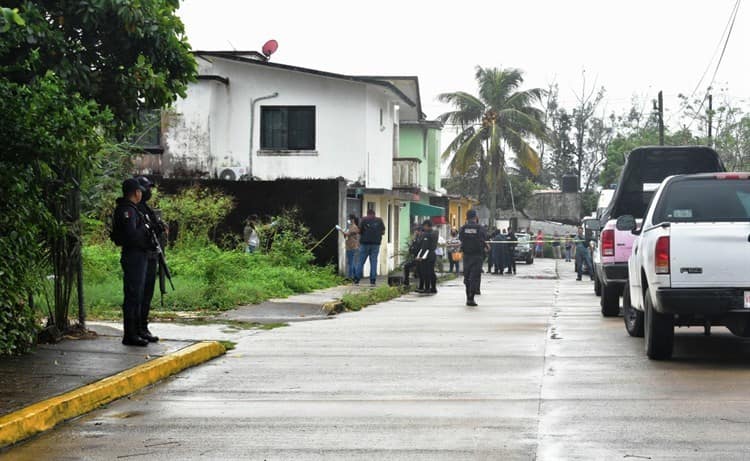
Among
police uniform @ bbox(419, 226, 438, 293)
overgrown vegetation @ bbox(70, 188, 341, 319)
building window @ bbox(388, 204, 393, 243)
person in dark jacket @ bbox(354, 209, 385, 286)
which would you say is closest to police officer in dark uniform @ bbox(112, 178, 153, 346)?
overgrown vegetation @ bbox(70, 188, 341, 319)

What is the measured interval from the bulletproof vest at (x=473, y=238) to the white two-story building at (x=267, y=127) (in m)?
12.2

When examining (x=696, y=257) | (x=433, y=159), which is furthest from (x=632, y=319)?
(x=433, y=159)

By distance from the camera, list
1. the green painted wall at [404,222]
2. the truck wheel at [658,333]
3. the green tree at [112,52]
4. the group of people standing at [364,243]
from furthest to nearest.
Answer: the green painted wall at [404,222] < the group of people standing at [364,243] < the truck wheel at [658,333] < the green tree at [112,52]

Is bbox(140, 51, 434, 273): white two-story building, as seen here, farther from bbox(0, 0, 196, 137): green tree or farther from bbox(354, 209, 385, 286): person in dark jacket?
bbox(0, 0, 196, 137): green tree

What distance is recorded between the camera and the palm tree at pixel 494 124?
5644 centimetres

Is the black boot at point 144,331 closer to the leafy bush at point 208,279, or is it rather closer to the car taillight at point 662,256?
the leafy bush at point 208,279

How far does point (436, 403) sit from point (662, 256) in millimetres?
3085

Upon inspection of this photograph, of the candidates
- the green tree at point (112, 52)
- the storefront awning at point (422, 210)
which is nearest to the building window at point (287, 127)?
the storefront awning at point (422, 210)

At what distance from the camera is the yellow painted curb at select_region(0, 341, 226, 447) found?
7918 mm

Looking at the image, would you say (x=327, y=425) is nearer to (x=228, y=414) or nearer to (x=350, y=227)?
(x=228, y=414)

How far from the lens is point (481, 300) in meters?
23.6

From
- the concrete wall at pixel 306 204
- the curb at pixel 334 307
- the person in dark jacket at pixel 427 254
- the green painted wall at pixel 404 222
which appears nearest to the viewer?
the curb at pixel 334 307

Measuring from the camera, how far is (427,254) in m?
25.9

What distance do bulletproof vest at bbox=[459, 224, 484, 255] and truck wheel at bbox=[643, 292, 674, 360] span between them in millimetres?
9736
